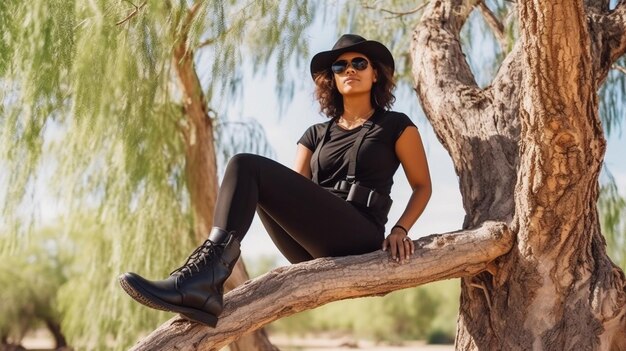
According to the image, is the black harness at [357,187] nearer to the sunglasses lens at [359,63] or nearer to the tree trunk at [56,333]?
the sunglasses lens at [359,63]

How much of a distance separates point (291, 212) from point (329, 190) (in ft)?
0.57

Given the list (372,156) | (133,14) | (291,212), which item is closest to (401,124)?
(372,156)

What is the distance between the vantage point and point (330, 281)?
2.38 m

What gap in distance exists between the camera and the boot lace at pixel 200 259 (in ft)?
6.89

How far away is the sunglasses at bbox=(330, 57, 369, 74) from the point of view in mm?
2650

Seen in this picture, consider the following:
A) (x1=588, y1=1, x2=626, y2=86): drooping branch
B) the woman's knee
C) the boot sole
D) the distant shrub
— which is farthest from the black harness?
the distant shrub

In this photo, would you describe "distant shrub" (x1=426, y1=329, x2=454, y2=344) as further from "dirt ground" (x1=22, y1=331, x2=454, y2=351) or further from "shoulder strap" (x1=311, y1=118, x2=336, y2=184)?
"shoulder strap" (x1=311, y1=118, x2=336, y2=184)

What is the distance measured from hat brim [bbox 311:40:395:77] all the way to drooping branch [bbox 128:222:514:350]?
0.56m

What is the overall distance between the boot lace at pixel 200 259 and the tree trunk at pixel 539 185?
38.0 inches

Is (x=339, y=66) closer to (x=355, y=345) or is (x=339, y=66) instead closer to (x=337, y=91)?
(x=337, y=91)

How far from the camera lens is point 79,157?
178 inches

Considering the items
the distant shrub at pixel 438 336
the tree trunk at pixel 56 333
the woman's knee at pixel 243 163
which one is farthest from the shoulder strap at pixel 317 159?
the distant shrub at pixel 438 336

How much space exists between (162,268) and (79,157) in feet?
2.49

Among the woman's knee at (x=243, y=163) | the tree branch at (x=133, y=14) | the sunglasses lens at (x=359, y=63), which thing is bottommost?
the woman's knee at (x=243, y=163)
